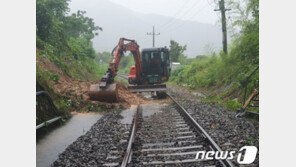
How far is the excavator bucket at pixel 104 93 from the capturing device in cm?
991

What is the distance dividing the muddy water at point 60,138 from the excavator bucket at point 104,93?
1800mm

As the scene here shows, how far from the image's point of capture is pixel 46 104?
6594mm

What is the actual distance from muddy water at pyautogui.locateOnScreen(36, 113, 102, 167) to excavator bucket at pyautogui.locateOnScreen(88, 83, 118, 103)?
1.80m

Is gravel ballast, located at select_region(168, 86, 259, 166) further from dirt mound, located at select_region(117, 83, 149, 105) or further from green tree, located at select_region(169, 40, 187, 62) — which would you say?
green tree, located at select_region(169, 40, 187, 62)

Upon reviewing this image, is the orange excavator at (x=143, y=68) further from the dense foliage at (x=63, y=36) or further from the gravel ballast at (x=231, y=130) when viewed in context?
the gravel ballast at (x=231, y=130)

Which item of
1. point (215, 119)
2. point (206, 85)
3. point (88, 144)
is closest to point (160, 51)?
point (206, 85)

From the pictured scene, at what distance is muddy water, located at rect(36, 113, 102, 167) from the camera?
456cm

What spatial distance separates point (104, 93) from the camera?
9.95 meters

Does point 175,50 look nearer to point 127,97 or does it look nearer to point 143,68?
point 143,68

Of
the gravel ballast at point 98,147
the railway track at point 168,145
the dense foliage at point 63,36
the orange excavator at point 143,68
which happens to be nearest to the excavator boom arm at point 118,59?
the orange excavator at point 143,68

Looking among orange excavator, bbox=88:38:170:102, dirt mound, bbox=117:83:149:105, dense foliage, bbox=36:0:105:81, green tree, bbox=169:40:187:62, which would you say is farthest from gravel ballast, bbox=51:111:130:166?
green tree, bbox=169:40:187:62

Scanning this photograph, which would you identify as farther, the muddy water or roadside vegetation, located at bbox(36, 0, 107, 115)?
roadside vegetation, located at bbox(36, 0, 107, 115)

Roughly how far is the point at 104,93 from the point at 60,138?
14.1ft

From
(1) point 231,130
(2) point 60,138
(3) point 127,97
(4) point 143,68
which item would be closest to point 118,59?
(3) point 127,97
